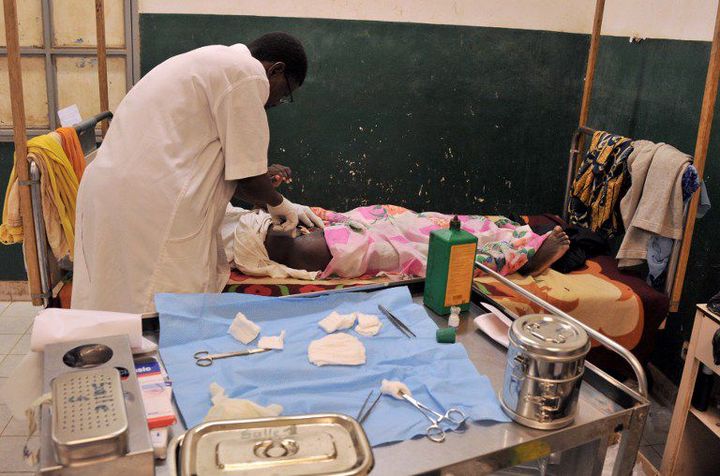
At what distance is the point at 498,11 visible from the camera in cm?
373

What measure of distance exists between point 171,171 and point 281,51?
55 centimetres

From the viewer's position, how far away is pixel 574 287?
2547 mm

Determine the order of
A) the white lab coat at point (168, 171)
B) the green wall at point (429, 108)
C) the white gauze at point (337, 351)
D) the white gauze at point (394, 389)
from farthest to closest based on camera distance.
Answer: the green wall at point (429, 108), the white lab coat at point (168, 171), the white gauze at point (337, 351), the white gauze at point (394, 389)

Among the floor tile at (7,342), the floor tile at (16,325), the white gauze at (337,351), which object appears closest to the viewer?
the white gauze at (337,351)

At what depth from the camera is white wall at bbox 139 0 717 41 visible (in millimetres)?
3018

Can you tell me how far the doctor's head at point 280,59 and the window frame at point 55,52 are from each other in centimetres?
157

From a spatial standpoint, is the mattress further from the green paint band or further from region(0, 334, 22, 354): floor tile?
region(0, 334, 22, 354): floor tile

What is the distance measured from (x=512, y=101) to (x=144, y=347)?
3.14 metres

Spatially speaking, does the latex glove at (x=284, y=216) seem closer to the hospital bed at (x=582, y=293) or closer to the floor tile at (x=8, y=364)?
the hospital bed at (x=582, y=293)

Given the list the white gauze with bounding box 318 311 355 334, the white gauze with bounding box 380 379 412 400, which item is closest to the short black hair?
the white gauze with bounding box 318 311 355 334

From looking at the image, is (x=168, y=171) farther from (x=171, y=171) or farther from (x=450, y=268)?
(x=450, y=268)

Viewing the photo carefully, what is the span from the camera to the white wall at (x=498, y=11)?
3018 mm

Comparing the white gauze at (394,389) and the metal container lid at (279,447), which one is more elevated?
the metal container lid at (279,447)

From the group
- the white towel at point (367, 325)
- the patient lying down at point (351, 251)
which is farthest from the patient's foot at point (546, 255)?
the white towel at point (367, 325)
